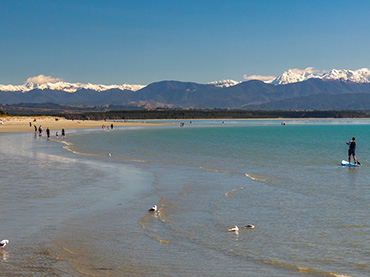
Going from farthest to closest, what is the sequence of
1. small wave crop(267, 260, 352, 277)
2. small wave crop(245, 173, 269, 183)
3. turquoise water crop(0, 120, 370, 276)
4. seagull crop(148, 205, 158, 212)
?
small wave crop(245, 173, 269, 183)
seagull crop(148, 205, 158, 212)
turquoise water crop(0, 120, 370, 276)
small wave crop(267, 260, 352, 277)

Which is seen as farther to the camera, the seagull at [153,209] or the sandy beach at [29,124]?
the sandy beach at [29,124]

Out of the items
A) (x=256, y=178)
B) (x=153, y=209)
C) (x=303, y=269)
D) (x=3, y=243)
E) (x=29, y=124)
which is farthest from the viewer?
(x=29, y=124)

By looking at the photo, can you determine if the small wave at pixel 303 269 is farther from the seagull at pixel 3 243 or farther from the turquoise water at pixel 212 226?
the seagull at pixel 3 243

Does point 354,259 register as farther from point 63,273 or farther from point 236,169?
point 236,169

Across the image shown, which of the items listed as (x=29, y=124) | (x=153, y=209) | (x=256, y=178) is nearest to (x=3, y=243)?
(x=153, y=209)

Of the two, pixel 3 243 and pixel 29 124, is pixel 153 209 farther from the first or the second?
pixel 29 124

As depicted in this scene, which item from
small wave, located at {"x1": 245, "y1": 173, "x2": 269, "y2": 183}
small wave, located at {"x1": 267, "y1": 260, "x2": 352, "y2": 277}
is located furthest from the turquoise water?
small wave, located at {"x1": 245, "y1": 173, "x2": 269, "y2": 183}

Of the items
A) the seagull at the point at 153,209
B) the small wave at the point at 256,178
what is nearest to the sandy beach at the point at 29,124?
the small wave at the point at 256,178

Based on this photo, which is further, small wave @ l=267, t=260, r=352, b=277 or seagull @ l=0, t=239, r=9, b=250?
seagull @ l=0, t=239, r=9, b=250

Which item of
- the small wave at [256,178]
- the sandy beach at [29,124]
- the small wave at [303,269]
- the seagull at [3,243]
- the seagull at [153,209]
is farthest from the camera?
the sandy beach at [29,124]

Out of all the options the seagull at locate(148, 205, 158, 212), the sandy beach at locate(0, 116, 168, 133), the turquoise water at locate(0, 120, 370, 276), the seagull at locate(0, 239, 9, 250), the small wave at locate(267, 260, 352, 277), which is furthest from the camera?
the sandy beach at locate(0, 116, 168, 133)

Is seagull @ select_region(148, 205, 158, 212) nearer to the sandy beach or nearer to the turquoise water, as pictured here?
the turquoise water

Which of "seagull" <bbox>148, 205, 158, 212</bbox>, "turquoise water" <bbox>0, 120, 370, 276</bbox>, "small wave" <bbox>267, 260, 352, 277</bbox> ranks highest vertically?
"seagull" <bbox>148, 205, 158, 212</bbox>

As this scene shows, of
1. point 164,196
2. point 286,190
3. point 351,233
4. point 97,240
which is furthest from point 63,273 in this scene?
point 286,190
